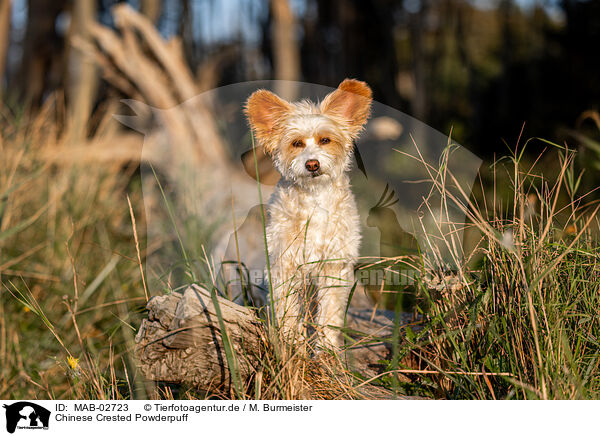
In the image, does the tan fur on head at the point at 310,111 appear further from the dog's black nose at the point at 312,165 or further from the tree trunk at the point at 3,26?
the tree trunk at the point at 3,26

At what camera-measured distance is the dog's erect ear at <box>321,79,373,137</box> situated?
1634 millimetres

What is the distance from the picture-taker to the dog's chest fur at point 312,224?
182cm

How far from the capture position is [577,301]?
200cm

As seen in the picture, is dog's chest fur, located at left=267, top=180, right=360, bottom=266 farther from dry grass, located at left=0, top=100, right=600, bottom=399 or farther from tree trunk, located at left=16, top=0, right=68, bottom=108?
tree trunk, located at left=16, top=0, right=68, bottom=108

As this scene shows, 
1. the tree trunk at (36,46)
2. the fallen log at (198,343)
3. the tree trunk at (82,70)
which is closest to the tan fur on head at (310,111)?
the fallen log at (198,343)

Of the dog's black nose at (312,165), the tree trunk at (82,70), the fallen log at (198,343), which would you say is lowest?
the fallen log at (198,343)

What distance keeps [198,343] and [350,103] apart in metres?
1.09

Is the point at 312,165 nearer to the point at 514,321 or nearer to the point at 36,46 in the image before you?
the point at 514,321

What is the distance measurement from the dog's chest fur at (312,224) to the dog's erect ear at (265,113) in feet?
0.66

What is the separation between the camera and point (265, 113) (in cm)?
169

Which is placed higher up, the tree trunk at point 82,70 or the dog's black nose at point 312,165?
the tree trunk at point 82,70
